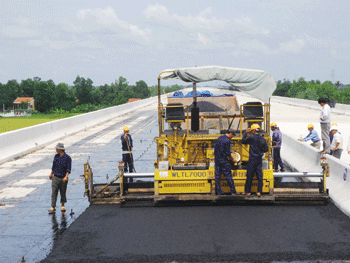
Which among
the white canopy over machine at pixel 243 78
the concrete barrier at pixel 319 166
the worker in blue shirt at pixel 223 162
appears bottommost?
the concrete barrier at pixel 319 166

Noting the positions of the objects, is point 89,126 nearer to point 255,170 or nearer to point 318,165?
point 318,165

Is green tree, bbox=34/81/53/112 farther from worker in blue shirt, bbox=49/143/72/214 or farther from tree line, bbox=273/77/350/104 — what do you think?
worker in blue shirt, bbox=49/143/72/214

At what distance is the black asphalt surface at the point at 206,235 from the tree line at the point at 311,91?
321 ft

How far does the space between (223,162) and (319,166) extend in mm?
4247

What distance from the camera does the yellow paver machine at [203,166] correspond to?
10.3m

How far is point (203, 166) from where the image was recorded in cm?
1088

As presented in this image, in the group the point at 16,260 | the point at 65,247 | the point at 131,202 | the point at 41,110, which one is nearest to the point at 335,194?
the point at 131,202

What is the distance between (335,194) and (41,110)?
499ft

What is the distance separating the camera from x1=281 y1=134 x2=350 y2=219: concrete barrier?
1011 cm

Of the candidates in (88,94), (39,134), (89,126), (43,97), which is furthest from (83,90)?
(39,134)

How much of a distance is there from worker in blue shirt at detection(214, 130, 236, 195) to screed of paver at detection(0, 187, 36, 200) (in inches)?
204

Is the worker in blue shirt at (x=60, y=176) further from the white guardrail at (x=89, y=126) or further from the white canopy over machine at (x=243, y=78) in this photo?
the white guardrail at (x=89, y=126)

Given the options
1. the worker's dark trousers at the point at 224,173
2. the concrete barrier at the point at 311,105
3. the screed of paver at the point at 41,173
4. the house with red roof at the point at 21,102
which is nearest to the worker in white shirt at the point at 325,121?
the worker's dark trousers at the point at 224,173

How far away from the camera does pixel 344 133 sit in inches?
996
